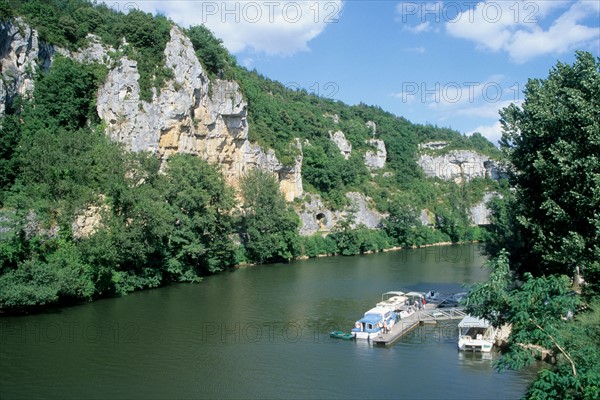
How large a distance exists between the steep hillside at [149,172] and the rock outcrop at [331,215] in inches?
8.2

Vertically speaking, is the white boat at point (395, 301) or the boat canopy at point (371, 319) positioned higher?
the white boat at point (395, 301)

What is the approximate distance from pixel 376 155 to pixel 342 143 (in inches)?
294

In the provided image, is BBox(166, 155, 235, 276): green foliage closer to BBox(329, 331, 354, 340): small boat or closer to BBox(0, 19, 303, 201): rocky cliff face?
BBox(0, 19, 303, 201): rocky cliff face

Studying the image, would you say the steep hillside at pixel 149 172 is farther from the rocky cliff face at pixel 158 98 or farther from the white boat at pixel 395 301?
the white boat at pixel 395 301

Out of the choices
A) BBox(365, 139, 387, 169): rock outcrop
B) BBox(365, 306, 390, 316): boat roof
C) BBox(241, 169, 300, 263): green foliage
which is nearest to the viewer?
BBox(365, 306, 390, 316): boat roof

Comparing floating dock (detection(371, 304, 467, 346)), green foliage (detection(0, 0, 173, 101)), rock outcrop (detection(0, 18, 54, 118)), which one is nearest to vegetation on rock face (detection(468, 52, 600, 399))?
floating dock (detection(371, 304, 467, 346))

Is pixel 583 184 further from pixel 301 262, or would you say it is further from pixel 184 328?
pixel 301 262

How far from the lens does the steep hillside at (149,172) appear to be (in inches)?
1184

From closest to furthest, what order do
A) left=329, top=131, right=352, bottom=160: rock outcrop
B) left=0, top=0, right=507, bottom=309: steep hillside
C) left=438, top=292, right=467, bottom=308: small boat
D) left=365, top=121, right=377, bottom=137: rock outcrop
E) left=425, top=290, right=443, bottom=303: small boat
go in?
left=0, top=0, right=507, bottom=309: steep hillside → left=438, top=292, right=467, bottom=308: small boat → left=425, top=290, right=443, bottom=303: small boat → left=329, top=131, right=352, bottom=160: rock outcrop → left=365, top=121, right=377, bottom=137: rock outcrop

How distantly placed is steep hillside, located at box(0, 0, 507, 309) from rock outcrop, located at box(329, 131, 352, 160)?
4527 mm

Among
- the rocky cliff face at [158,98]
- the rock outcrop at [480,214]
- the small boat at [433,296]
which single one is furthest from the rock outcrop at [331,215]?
the small boat at [433,296]

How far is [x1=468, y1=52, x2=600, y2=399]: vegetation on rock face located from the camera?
10.9 metres

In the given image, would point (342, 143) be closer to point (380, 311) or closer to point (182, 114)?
point (182, 114)

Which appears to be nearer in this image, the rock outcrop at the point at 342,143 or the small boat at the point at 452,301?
the small boat at the point at 452,301
